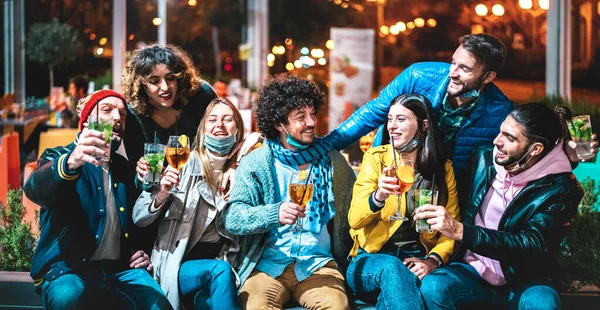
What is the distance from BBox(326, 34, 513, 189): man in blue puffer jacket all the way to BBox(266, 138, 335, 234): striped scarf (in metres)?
0.16

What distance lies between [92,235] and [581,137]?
221 cm

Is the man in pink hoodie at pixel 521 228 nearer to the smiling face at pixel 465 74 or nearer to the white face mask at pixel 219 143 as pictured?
the smiling face at pixel 465 74

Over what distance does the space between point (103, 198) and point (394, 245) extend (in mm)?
1288

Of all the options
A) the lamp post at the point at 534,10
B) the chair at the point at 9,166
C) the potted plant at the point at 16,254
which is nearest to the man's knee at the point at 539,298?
the potted plant at the point at 16,254

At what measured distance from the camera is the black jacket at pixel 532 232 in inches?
149

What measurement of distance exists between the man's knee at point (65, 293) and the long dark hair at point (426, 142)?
1526 millimetres

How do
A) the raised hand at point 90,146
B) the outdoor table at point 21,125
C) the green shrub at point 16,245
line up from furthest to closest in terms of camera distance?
the outdoor table at point 21,125, the green shrub at point 16,245, the raised hand at point 90,146

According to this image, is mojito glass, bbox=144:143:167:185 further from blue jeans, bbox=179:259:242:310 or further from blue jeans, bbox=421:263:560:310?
blue jeans, bbox=421:263:560:310

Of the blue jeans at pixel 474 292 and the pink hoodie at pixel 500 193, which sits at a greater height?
the pink hoodie at pixel 500 193

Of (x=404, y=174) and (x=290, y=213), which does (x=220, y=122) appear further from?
(x=404, y=174)

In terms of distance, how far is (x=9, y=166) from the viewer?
606 cm

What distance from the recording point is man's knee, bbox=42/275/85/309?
381 centimetres

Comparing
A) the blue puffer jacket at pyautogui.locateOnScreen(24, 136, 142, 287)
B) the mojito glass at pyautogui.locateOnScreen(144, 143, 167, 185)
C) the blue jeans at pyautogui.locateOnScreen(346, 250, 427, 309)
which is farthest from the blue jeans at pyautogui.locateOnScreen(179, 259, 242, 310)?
the blue jeans at pyautogui.locateOnScreen(346, 250, 427, 309)

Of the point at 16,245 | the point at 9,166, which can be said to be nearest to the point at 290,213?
the point at 16,245
